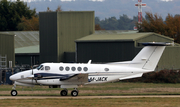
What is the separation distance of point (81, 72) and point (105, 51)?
55.2 feet

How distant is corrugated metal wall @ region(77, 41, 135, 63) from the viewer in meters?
39.2

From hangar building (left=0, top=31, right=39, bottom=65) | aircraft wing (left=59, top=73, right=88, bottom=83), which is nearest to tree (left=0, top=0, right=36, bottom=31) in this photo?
hangar building (left=0, top=31, right=39, bottom=65)

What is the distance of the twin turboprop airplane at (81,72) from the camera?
2342 cm

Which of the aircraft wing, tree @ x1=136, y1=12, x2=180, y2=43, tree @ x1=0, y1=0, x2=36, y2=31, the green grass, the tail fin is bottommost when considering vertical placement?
the green grass

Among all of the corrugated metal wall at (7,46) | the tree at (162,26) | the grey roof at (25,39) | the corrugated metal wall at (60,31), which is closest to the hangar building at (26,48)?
the grey roof at (25,39)

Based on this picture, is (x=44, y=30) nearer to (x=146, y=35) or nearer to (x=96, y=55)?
(x=96, y=55)

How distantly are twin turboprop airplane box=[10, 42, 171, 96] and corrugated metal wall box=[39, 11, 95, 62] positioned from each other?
21.0 meters

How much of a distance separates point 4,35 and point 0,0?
6015 centimetres

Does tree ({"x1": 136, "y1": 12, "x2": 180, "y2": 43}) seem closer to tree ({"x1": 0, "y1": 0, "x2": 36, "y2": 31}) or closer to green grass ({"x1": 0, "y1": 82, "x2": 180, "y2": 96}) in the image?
green grass ({"x1": 0, "y1": 82, "x2": 180, "y2": 96})

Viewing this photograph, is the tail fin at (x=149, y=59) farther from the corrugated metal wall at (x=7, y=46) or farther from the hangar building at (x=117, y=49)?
the corrugated metal wall at (x=7, y=46)

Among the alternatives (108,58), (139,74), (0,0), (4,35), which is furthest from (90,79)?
(0,0)

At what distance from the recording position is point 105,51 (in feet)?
133

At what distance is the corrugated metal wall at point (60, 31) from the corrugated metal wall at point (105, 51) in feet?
14.0

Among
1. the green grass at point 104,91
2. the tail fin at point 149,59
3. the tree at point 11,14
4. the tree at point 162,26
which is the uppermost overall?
the tree at point 11,14
